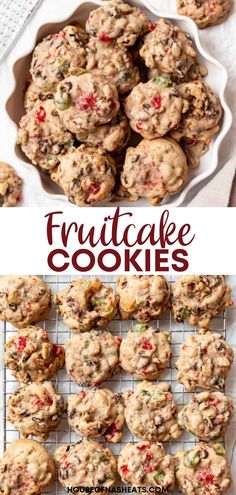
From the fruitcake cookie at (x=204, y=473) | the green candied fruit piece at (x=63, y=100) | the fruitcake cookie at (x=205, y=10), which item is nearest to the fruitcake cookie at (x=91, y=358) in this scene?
the fruitcake cookie at (x=204, y=473)

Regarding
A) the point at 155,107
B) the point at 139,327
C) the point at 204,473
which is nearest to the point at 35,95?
the point at 155,107

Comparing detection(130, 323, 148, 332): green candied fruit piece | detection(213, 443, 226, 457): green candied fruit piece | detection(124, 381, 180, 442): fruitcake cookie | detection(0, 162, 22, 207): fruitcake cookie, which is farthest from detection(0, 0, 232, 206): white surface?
detection(213, 443, 226, 457): green candied fruit piece

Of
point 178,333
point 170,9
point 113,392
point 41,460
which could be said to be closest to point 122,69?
point 170,9

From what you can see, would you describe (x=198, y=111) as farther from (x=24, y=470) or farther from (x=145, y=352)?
(x=24, y=470)

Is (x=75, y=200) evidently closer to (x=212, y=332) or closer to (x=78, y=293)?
(x=78, y=293)

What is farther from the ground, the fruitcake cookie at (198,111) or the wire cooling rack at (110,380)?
the fruitcake cookie at (198,111)

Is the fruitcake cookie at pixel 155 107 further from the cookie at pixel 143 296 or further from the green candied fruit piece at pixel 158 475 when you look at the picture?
the green candied fruit piece at pixel 158 475
